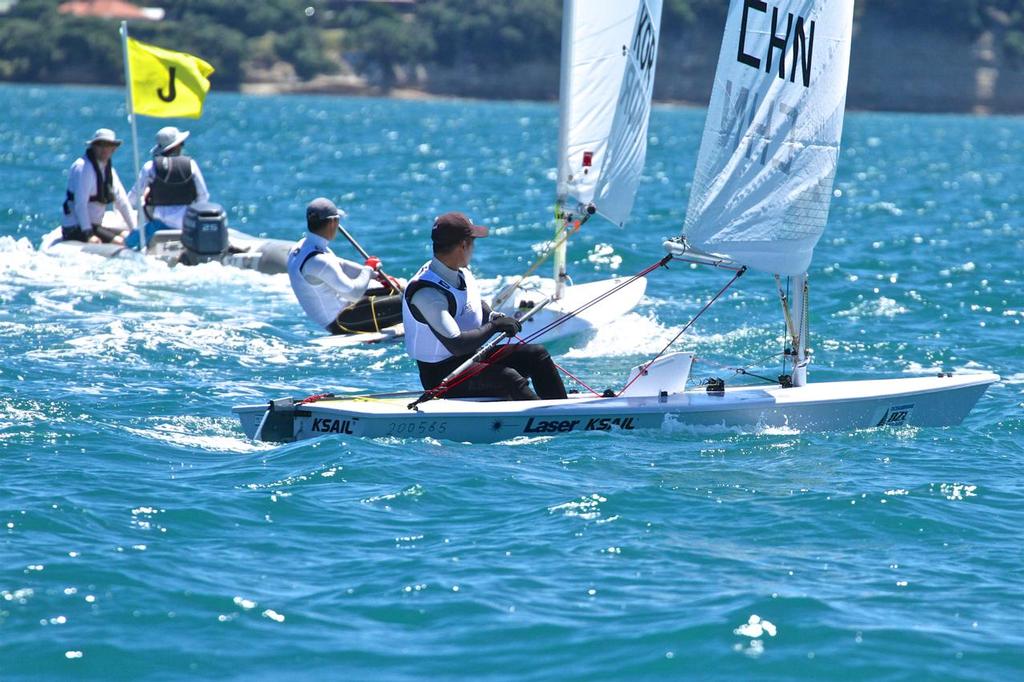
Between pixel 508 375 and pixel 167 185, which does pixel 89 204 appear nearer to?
pixel 167 185

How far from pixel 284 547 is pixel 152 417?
102 inches

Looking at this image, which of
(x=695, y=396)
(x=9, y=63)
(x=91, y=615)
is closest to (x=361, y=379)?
(x=695, y=396)

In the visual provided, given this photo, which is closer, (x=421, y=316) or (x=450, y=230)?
(x=450, y=230)

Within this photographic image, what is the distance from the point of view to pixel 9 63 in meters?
84.1

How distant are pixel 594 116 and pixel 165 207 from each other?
5.47 m

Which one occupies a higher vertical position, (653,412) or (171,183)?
(171,183)

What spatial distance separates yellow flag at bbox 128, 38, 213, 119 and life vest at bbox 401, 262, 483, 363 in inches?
318

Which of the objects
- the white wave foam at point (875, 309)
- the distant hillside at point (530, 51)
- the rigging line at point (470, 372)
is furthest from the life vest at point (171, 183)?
the distant hillside at point (530, 51)

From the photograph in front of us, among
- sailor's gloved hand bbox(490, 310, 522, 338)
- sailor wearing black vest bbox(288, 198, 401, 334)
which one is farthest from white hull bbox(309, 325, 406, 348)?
sailor's gloved hand bbox(490, 310, 522, 338)

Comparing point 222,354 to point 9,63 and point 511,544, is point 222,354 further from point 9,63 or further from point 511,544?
point 9,63

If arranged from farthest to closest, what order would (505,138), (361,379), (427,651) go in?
(505,138)
(361,379)
(427,651)

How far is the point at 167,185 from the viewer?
1491cm

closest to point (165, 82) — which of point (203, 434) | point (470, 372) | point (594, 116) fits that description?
point (594, 116)

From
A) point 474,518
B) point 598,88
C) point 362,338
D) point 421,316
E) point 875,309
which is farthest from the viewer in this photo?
point 875,309
